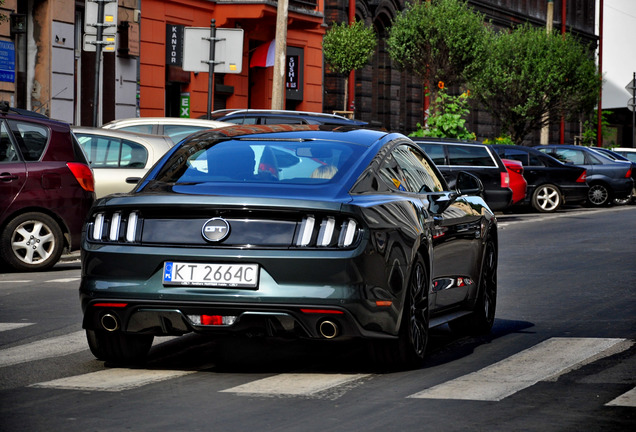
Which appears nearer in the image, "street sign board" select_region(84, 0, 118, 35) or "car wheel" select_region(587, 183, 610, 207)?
"street sign board" select_region(84, 0, 118, 35)

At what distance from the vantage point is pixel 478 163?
2620cm

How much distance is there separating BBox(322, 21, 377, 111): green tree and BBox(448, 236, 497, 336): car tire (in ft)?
102

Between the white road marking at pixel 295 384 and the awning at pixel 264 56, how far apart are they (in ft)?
95.1

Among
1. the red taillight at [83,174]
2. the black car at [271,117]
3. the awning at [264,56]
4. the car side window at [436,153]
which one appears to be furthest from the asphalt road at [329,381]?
the awning at [264,56]

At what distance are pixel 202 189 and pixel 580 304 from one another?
4985mm

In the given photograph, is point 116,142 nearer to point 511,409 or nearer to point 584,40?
point 511,409

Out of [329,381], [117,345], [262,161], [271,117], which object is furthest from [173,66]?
[329,381]

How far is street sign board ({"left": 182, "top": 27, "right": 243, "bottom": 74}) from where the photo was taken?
22.6 metres

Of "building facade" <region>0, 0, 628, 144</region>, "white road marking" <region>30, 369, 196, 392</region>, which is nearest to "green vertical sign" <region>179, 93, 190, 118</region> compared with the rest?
"building facade" <region>0, 0, 628, 144</region>

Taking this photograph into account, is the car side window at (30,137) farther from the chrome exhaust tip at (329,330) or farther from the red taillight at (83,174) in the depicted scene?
the chrome exhaust tip at (329,330)

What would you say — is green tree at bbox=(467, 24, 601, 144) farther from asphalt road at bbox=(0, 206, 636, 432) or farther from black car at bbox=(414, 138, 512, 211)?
asphalt road at bbox=(0, 206, 636, 432)

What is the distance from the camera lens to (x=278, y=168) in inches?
296

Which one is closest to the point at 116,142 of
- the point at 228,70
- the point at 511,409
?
the point at 228,70

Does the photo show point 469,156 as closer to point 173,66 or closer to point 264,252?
point 173,66
